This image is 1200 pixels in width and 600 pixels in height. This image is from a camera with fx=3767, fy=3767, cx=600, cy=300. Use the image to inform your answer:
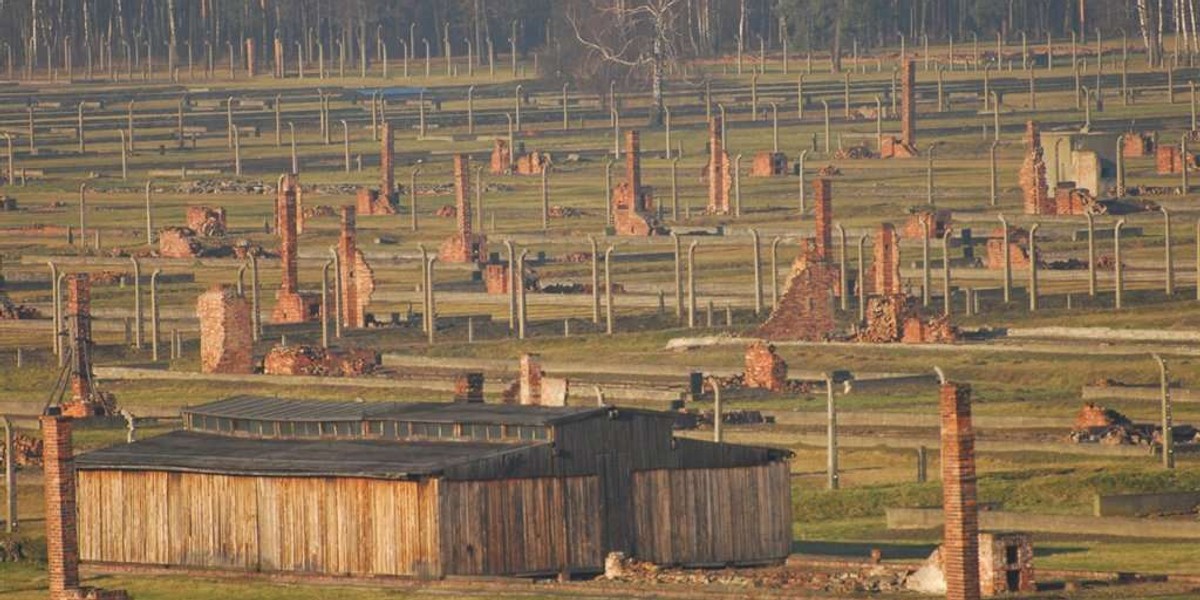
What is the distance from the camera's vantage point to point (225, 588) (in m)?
44.1

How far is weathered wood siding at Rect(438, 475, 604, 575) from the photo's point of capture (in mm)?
43500

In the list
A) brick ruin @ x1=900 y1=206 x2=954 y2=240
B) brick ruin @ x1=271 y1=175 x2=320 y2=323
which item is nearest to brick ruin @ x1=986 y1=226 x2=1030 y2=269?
brick ruin @ x1=900 y1=206 x2=954 y2=240

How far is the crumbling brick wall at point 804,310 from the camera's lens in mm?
68938

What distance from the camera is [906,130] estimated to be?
11581 centimetres

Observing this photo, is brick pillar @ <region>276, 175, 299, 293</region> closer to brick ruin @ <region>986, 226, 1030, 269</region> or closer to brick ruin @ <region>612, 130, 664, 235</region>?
brick ruin @ <region>986, 226, 1030, 269</region>

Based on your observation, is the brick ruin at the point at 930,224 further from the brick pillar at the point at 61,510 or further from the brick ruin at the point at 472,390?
the brick pillar at the point at 61,510

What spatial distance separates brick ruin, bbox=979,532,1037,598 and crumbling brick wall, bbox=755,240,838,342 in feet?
96.0

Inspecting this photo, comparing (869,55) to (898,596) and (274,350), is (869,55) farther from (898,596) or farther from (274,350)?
(898,596)

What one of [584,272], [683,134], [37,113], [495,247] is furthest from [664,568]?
[37,113]

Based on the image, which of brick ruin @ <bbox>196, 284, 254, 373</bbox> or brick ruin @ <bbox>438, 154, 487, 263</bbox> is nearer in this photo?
brick ruin @ <bbox>196, 284, 254, 373</bbox>

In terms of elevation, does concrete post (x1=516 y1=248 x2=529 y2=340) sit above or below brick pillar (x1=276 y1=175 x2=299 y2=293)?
below

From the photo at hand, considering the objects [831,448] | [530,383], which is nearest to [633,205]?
[530,383]

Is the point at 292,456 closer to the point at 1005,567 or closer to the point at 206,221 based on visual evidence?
the point at 1005,567

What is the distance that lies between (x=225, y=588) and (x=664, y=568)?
5161 millimetres
